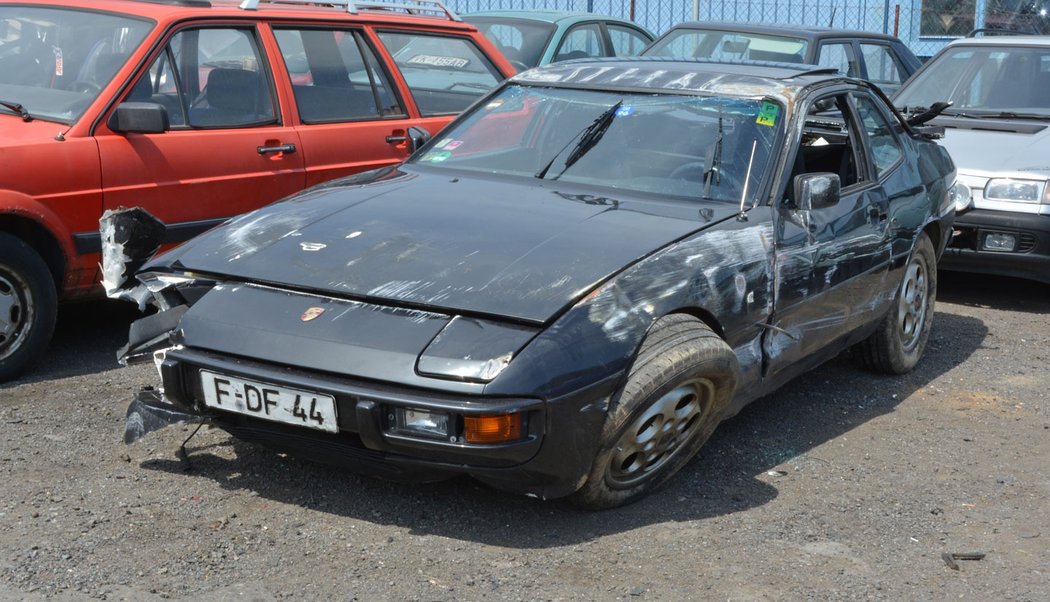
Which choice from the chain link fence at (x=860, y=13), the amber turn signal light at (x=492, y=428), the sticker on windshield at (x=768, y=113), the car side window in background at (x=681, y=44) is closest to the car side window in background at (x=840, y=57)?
the car side window in background at (x=681, y=44)

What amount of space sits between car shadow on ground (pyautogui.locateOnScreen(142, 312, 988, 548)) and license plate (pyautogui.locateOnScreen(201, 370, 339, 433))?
1.37 feet

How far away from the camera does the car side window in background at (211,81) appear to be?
561cm

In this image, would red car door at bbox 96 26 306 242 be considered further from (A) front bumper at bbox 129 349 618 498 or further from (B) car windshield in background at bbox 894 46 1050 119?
(B) car windshield in background at bbox 894 46 1050 119

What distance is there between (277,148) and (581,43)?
5.45m

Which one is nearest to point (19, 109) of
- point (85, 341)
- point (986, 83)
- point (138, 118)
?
point (138, 118)

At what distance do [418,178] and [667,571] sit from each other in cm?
202

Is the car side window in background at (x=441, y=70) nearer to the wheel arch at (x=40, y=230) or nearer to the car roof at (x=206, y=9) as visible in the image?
the car roof at (x=206, y=9)

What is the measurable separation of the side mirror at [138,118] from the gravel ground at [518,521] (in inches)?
42.1

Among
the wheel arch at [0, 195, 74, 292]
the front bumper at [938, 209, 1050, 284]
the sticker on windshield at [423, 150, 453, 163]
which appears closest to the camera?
the wheel arch at [0, 195, 74, 292]

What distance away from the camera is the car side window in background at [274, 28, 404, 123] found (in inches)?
243

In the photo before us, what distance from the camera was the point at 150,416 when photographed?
13.1ft

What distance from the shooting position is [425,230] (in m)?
4.23

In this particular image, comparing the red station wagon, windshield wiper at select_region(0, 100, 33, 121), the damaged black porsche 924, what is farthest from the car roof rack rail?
the damaged black porsche 924

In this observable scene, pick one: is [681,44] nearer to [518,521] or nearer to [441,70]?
[441,70]
